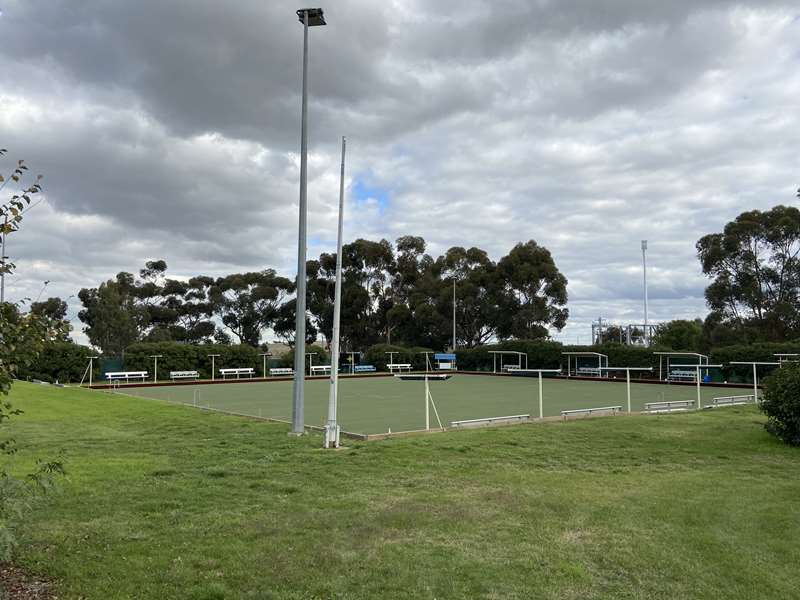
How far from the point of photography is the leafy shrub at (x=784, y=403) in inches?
398

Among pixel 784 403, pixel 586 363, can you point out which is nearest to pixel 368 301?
pixel 586 363

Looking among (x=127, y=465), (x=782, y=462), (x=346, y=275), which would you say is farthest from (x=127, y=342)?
(x=782, y=462)

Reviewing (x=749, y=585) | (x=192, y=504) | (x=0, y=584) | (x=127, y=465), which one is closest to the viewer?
(x=0, y=584)

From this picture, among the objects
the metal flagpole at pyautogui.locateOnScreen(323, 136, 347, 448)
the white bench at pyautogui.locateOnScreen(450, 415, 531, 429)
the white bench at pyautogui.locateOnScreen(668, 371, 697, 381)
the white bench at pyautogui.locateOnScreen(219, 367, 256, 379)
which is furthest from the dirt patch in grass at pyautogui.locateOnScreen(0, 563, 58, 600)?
the white bench at pyautogui.locateOnScreen(219, 367, 256, 379)

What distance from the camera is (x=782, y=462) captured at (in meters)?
8.88

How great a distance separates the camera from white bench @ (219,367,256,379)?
37.5m

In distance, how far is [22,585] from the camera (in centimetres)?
410

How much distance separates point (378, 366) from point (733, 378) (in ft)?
81.3

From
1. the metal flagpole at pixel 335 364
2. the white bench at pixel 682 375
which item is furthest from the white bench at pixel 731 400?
the white bench at pixel 682 375

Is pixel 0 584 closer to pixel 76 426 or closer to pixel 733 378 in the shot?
pixel 76 426

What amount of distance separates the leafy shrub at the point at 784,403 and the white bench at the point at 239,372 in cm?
3137

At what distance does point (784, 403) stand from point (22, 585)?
10.7m

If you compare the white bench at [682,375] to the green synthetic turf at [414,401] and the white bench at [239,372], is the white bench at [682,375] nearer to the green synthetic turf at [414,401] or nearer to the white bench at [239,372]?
the green synthetic turf at [414,401]

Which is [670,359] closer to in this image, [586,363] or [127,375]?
[586,363]
